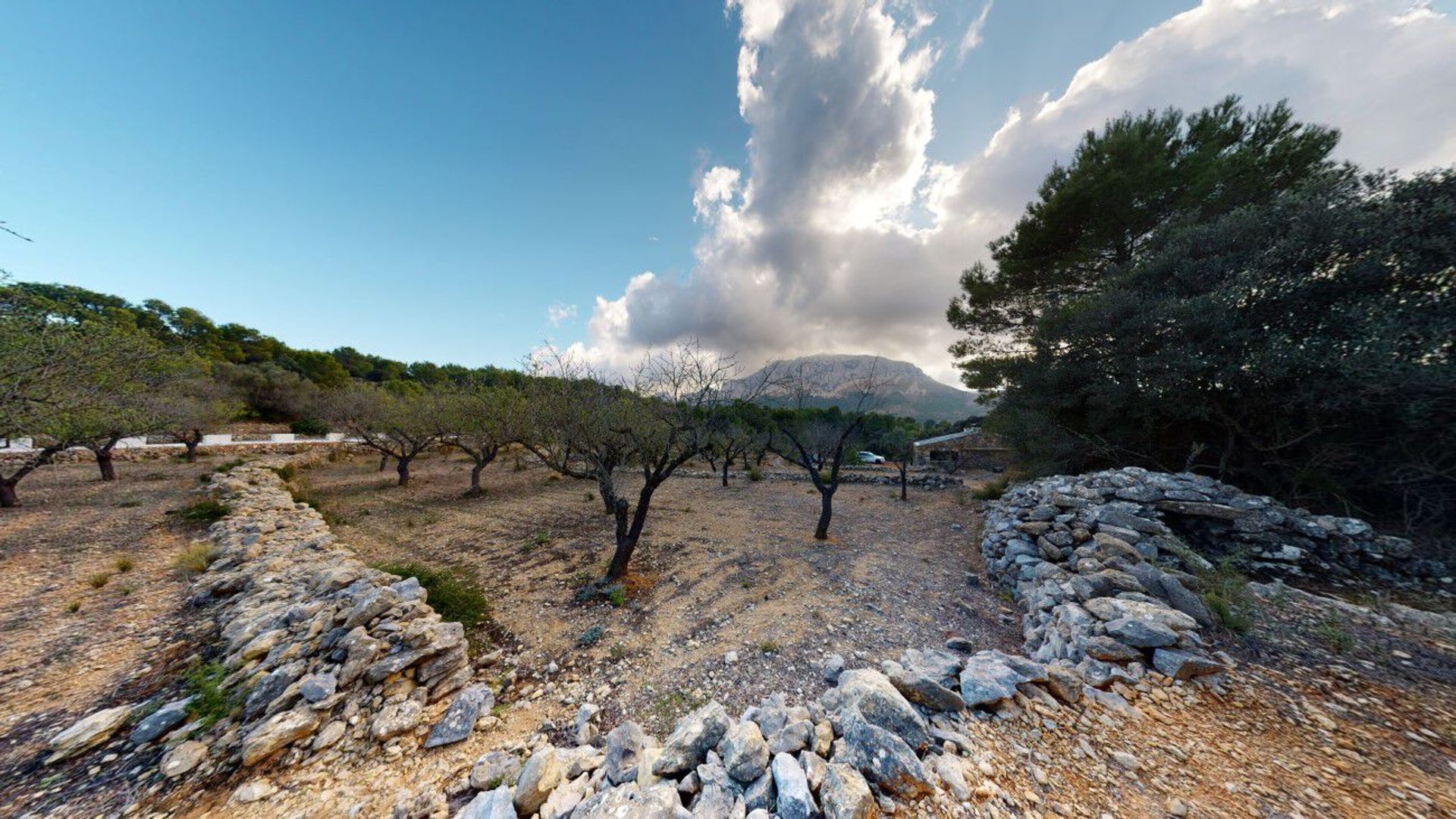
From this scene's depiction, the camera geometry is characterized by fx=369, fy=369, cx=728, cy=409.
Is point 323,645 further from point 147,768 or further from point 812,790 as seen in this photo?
point 812,790

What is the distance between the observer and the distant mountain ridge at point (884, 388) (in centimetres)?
1123

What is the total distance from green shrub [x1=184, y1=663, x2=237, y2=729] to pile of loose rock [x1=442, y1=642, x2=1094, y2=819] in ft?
8.69

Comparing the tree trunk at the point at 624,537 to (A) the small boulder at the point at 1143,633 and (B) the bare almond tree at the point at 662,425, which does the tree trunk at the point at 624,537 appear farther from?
(A) the small boulder at the point at 1143,633

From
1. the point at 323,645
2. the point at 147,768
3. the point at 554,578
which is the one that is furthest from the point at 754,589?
the point at 147,768

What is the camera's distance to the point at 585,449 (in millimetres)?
10773

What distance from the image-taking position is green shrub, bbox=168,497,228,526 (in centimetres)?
970

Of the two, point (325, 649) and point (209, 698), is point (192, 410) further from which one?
point (325, 649)

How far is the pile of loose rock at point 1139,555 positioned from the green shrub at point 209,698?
886 cm

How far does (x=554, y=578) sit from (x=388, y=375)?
5323 centimetres

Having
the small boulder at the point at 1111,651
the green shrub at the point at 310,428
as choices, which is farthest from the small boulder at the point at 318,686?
the green shrub at the point at 310,428

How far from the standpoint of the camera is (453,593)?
6445mm

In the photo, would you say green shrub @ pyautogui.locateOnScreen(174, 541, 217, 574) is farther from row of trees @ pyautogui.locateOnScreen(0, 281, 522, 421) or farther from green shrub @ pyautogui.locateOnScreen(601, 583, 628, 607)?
row of trees @ pyautogui.locateOnScreen(0, 281, 522, 421)

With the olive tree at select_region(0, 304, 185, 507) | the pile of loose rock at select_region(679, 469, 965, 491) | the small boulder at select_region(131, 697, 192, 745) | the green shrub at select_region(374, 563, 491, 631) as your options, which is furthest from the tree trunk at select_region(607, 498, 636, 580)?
the pile of loose rock at select_region(679, 469, 965, 491)

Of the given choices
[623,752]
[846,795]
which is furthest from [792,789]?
[623,752]
